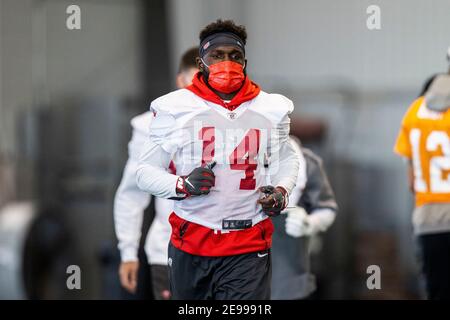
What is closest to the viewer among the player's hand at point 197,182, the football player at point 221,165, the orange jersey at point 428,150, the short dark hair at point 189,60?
the player's hand at point 197,182

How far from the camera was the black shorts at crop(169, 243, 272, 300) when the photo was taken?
2.96 meters

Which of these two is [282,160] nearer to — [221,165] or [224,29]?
[221,165]

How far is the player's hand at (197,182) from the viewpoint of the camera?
2.85m

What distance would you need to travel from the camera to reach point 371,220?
6953mm

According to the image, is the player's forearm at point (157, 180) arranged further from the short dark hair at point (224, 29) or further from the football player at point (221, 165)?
the short dark hair at point (224, 29)

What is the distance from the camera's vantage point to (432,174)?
378 centimetres

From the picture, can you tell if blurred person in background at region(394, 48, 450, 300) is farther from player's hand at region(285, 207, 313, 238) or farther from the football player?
the football player

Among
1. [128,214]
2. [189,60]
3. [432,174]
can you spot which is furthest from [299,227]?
[189,60]

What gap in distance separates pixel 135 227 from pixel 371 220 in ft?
11.6

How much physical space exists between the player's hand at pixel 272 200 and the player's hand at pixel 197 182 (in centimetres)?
18

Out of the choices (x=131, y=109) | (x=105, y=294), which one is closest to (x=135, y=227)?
(x=105, y=294)

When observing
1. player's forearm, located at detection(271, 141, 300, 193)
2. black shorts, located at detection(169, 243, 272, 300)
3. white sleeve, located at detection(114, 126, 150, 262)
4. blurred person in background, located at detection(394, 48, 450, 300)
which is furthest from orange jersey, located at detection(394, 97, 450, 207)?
white sleeve, located at detection(114, 126, 150, 262)

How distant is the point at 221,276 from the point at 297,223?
793 mm

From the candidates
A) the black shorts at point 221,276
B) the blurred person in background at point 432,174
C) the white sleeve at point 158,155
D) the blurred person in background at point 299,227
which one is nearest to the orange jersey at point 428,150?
the blurred person in background at point 432,174
